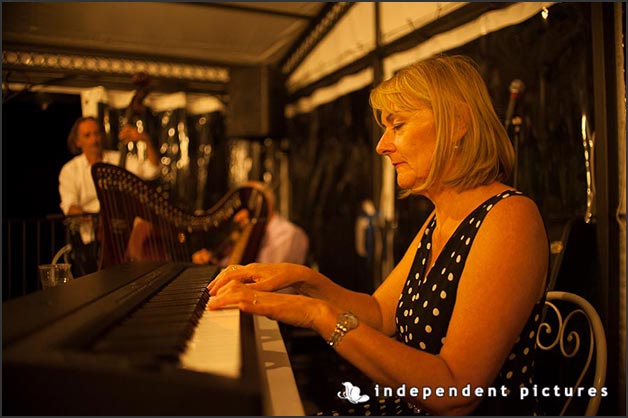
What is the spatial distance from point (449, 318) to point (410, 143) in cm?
45

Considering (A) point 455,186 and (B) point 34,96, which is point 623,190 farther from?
(B) point 34,96

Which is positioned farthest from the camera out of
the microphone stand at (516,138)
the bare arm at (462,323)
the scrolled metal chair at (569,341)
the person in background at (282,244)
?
the person in background at (282,244)

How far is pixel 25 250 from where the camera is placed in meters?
1.23

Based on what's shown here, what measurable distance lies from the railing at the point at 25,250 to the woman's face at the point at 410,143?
91cm

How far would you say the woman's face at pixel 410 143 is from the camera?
4.05ft

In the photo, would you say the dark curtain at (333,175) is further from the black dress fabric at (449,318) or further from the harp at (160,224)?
the black dress fabric at (449,318)

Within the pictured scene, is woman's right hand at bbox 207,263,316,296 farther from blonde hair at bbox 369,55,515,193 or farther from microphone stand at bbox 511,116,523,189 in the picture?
microphone stand at bbox 511,116,523,189

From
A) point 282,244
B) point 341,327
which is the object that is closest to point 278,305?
point 341,327

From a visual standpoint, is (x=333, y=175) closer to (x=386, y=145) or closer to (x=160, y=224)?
(x=160, y=224)

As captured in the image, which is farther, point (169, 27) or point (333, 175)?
point (333, 175)

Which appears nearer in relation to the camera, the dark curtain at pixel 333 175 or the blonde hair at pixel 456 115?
the blonde hair at pixel 456 115

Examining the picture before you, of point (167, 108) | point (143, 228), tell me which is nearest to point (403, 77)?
point (143, 228)

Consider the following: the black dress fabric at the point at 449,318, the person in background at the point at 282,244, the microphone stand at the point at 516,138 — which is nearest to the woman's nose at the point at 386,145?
the black dress fabric at the point at 449,318

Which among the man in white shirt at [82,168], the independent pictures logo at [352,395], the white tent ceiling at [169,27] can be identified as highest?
the white tent ceiling at [169,27]
